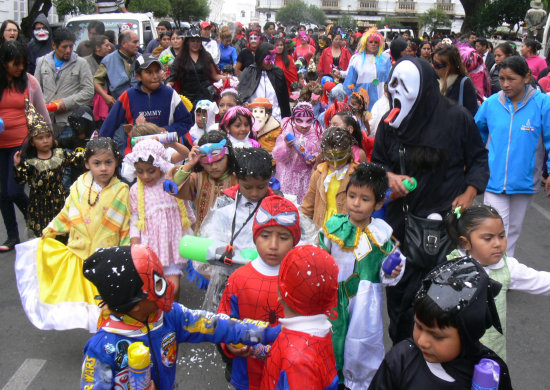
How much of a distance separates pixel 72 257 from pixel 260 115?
9.55 ft

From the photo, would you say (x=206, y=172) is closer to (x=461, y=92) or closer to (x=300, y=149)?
(x=300, y=149)

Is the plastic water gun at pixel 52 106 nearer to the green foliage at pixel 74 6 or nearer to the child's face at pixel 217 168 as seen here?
the child's face at pixel 217 168

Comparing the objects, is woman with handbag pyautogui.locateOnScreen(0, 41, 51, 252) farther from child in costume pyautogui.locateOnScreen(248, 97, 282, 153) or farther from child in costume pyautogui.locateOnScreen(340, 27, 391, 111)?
child in costume pyautogui.locateOnScreen(340, 27, 391, 111)

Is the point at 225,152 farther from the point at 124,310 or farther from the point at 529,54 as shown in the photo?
the point at 529,54

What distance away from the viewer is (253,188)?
3.34m

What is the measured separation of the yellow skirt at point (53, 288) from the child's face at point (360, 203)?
194 cm

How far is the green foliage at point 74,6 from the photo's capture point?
963 inches

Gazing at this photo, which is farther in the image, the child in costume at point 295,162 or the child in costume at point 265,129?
the child in costume at point 265,129

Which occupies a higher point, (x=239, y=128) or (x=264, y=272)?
(x=239, y=128)

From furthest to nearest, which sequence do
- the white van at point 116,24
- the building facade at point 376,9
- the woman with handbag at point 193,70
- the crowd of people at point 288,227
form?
the building facade at point 376,9, the white van at point 116,24, the woman with handbag at point 193,70, the crowd of people at point 288,227

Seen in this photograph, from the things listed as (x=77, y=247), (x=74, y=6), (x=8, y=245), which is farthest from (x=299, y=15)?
(x=77, y=247)

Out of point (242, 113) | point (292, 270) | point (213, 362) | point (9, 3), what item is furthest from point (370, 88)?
point (9, 3)

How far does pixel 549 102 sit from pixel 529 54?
6217mm

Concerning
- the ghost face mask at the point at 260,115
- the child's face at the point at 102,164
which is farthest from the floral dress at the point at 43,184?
the ghost face mask at the point at 260,115
